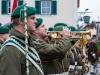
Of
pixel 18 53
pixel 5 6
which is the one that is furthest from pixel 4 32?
pixel 5 6

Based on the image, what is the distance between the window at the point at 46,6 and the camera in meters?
26.5

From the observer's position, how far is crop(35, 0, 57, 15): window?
26548 millimetres

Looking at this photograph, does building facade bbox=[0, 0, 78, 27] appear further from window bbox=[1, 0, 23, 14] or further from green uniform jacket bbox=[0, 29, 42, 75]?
green uniform jacket bbox=[0, 29, 42, 75]

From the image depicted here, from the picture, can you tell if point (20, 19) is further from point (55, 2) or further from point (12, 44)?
point (55, 2)

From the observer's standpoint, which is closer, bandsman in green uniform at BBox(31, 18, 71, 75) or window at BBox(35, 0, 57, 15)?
bandsman in green uniform at BBox(31, 18, 71, 75)

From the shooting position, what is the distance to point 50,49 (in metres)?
5.27

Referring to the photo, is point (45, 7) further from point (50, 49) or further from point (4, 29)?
point (50, 49)

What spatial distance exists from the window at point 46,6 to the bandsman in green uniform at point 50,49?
20.5 meters

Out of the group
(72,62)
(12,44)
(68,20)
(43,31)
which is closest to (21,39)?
(12,44)

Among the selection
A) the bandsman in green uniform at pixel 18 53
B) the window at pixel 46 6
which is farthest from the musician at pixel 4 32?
A: the window at pixel 46 6

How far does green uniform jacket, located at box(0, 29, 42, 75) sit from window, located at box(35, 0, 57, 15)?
22399mm

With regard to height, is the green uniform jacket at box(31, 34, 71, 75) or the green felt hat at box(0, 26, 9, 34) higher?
the green felt hat at box(0, 26, 9, 34)

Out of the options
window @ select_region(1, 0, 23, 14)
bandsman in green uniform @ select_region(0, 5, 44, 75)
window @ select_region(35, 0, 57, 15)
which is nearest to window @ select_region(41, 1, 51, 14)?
window @ select_region(35, 0, 57, 15)

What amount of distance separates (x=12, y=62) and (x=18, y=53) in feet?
0.45
